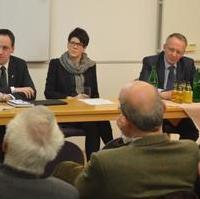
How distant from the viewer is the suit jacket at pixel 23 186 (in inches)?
59.1

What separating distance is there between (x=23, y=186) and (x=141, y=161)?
46cm

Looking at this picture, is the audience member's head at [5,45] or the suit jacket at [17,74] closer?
the audience member's head at [5,45]

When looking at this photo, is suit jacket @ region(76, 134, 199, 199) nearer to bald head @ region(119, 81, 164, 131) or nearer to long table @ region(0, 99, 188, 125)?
bald head @ region(119, 81, 164, 131)

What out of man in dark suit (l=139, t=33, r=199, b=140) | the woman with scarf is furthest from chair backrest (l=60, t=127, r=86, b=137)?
man in dark suit (l=139, t=33, r=199, b=140)

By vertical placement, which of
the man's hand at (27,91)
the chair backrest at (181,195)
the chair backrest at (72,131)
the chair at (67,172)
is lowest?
Result: the chair backrest at (72,131)

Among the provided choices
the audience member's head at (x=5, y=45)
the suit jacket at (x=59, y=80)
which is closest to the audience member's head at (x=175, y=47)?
the suit jacket at (x=59, y=80)

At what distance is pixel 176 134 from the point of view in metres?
4.07

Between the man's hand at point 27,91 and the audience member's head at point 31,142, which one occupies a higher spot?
the audience member's head at point 31,142

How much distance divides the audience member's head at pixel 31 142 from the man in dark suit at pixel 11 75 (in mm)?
1934

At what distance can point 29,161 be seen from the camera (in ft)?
4.97

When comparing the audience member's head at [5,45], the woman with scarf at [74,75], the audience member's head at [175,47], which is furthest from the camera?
the woman with scarf at [74,75]

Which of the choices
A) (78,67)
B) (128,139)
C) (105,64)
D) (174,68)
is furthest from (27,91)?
(128,139)

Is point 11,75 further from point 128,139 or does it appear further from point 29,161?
point 29,161

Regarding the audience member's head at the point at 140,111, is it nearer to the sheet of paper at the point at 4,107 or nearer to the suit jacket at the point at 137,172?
the suit jacket at the point at 137,172
